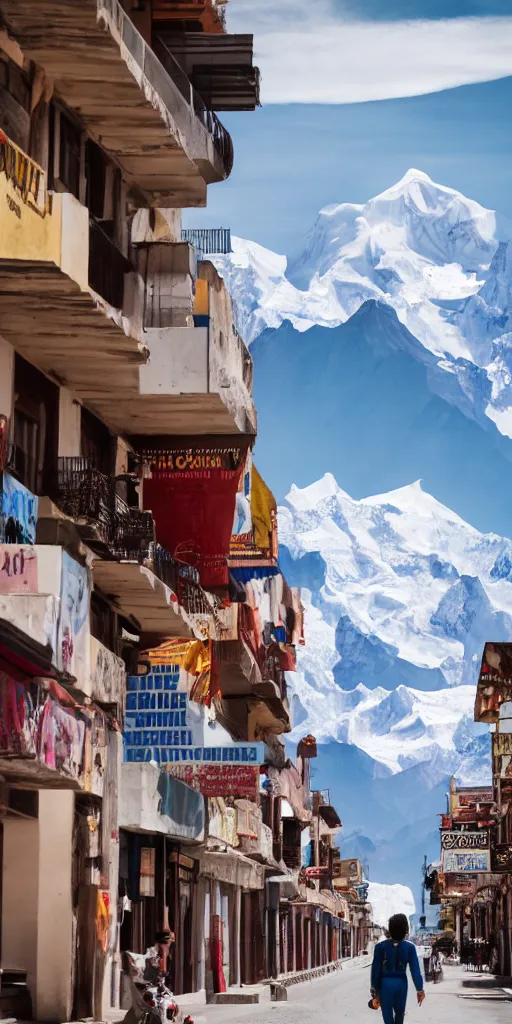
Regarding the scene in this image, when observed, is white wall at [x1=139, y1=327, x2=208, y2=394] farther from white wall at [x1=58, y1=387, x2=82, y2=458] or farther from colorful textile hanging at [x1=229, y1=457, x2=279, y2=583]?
colorful textile hanging at [x1=229, y1=457, x2=279, y2=583]

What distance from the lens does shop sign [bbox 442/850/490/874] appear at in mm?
74625

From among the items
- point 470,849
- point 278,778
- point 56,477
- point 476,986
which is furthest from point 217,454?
point 470,849

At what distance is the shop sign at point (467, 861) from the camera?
7462 cm

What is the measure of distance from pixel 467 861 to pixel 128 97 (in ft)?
190

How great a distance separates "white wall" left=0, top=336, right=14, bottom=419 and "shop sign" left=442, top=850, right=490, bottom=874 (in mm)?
55127

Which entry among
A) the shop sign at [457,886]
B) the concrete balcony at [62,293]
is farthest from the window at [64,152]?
the shop sign at [457,886]

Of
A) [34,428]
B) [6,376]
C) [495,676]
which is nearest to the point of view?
[6,376]

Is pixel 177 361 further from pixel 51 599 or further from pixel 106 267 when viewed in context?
pixel 51 599

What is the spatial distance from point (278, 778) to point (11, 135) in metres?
50.1

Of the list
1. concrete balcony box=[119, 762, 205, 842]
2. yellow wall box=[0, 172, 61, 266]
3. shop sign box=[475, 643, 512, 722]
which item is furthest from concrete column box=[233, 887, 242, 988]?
yellow wall box=[0, 172, 61, 266]

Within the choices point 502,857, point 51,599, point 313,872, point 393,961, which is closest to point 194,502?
point 51,599

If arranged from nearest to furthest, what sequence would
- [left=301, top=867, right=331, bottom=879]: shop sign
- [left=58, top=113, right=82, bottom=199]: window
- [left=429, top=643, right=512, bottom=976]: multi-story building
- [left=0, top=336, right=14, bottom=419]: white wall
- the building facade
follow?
the building facade → [left=0, top=336, right=14, bottom=419]: white wall → [left=58, top=113, right=82, bottom=199]: window → [left=429, top=643, right=512, bottom=976]: multi-story building → [left=301, top=867, right=331, bottom=879]: shop sign

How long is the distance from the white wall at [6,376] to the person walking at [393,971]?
26.9ft

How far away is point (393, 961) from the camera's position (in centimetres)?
1695
